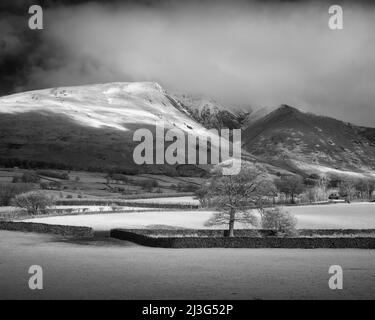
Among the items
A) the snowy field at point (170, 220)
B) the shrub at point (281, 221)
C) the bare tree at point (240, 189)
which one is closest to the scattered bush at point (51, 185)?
the snowy field at point (170, 220)

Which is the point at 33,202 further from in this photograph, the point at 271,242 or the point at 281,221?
the point at 271,242

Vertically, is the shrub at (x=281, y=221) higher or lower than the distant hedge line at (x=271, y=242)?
higher

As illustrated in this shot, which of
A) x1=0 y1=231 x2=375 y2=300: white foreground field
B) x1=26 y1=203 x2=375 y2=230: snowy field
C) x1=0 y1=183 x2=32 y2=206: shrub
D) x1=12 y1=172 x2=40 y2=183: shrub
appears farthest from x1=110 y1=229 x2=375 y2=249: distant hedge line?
x1=12 y1=172 x2=40 y2=183: shrub

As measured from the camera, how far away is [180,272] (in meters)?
38.4

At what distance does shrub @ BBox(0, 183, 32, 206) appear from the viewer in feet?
445

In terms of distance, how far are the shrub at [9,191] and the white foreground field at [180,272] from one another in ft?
268

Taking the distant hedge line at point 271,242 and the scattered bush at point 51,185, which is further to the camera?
the scattered bush at point 51,185

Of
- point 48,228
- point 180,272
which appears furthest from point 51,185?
point 180,272

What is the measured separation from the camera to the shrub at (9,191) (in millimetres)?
135625

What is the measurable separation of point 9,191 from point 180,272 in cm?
11052

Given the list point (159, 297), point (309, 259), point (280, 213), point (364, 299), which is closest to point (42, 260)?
point (159, 297)

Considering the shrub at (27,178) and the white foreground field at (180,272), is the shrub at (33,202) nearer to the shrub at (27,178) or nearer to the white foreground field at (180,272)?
the white foreground field at (180,272)

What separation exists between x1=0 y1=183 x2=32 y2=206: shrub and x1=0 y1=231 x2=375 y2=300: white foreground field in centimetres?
8175
